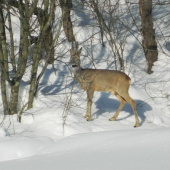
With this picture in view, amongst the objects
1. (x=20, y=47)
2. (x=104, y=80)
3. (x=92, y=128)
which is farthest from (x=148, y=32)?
(x=20, y=47)

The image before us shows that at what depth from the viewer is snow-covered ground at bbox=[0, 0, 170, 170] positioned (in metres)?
4.29

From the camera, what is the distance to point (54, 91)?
10.0 m

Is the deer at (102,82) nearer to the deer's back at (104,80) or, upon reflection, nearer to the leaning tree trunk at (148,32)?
the deer's back at (104,80)

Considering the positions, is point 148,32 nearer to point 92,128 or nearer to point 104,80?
point 104,80

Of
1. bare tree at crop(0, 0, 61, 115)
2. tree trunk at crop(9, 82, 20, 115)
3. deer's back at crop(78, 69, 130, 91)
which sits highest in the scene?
bare tree at crop(0, 0, 61, 115)

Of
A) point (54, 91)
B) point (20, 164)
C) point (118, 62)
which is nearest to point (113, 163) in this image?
point (20, 164)

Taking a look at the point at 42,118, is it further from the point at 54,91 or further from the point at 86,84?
the point at 54,91

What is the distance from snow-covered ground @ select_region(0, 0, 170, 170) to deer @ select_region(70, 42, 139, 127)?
13.2 inches

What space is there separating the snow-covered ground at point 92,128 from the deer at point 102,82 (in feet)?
1.10

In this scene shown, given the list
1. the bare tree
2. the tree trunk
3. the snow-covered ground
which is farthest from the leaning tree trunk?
the tree trunk

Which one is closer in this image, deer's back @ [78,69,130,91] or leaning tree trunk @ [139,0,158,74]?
deer's back @ [78,69,130,91]

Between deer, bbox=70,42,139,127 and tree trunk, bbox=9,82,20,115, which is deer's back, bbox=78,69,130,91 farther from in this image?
tree trunk, bbox=9,82,20,115

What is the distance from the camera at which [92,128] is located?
7809 mm

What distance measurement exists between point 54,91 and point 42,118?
2030 mm
